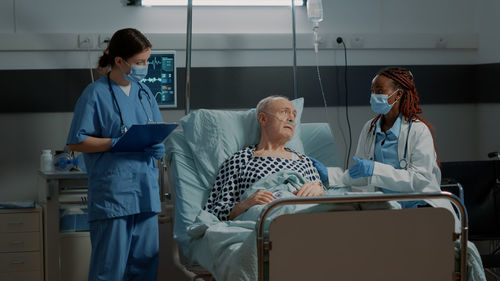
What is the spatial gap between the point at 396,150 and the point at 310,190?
0.47 m

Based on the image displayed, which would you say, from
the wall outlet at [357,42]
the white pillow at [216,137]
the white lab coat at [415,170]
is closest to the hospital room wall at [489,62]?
the wall outlet at [357,42]

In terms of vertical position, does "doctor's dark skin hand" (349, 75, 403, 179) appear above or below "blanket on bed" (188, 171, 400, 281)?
above

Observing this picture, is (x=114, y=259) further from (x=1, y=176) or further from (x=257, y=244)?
(x=1, y=176)

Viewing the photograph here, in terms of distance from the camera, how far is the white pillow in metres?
3.05

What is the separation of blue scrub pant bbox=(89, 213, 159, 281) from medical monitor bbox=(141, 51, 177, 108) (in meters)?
1.14

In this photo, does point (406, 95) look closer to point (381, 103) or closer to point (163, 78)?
point (381, 103)

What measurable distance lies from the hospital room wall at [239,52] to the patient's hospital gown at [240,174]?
103 centimetres

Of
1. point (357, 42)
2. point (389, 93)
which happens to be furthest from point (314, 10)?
point (389, 93)

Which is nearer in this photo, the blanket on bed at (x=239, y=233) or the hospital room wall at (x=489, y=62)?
the blanket on bed at (x=239, y=233)

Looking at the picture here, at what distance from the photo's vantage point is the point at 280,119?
9.86 ft

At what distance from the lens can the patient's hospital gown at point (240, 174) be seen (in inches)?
113

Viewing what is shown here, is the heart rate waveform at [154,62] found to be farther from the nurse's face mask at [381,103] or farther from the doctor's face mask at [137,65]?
the nurse's face mask at [381,103]

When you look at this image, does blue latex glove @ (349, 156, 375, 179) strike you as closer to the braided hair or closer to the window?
the braided hair

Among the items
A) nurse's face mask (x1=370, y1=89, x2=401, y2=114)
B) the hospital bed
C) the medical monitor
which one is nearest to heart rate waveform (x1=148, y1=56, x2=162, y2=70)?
the medical monitor
